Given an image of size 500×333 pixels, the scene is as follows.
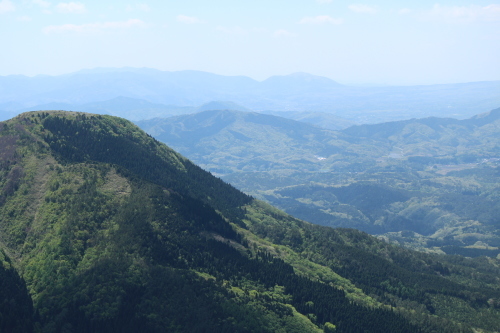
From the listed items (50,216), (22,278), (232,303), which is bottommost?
(232,303)

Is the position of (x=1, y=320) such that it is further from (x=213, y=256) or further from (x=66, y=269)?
(x=213, y=256)

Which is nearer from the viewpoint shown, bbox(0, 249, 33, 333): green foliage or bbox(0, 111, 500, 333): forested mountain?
bbox(0, 249, 33, 333): green foliage

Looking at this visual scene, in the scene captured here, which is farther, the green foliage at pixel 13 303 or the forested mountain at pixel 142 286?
the forested mountain at pixel 142 286

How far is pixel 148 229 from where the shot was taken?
615 feet

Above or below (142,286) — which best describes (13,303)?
above

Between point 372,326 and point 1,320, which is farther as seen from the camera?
point 372,326

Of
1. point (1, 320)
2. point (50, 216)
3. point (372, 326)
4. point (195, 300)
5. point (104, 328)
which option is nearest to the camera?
point (1, 320)

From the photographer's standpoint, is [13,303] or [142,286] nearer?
[13,303]

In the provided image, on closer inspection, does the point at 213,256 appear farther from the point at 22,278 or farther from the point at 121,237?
the point at 22,278

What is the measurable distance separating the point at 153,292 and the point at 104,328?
20175 millimetres

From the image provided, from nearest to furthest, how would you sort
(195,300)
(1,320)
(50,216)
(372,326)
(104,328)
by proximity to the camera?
(1,320) < (104,328) < (195,300) < (372,326) < (50,216)

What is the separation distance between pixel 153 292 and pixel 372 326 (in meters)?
85.1

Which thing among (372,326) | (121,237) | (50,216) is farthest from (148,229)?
(372,326)

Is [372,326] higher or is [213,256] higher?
[213,256]
